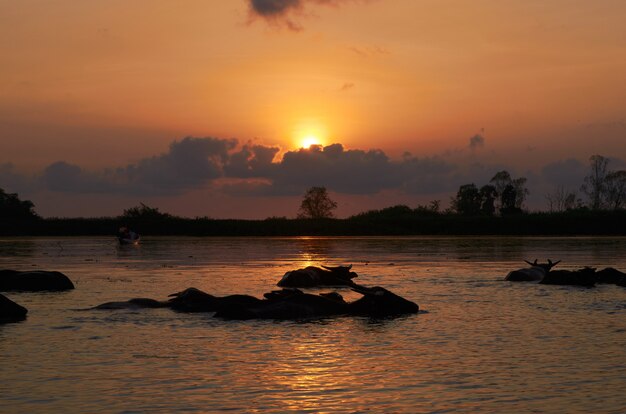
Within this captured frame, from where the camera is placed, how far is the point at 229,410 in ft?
34.8

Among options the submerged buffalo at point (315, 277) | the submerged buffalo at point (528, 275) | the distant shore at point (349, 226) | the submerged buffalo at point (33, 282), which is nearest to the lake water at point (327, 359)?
the submerged buffalo at point (33, 282)

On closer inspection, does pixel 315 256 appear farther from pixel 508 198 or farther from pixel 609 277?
pixel 508 198

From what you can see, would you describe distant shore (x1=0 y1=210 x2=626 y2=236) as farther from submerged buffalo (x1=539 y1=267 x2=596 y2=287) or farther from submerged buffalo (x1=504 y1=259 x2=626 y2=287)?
submerged buffalo (x1=539 y1=267 x2=596 y2=287)

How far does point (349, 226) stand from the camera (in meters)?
114

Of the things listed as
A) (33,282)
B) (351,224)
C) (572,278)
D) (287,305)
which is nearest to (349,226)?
(351,224)

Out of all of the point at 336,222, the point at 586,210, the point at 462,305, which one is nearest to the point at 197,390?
the point at 462,305

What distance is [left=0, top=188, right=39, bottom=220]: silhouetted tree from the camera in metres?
121

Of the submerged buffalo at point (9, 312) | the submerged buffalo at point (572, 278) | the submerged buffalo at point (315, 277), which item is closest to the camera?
the submerged buffalo at point (9, 312)

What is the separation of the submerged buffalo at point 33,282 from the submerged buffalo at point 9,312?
6.77m

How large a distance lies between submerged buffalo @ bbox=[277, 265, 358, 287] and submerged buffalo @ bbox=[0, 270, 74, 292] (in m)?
7.11

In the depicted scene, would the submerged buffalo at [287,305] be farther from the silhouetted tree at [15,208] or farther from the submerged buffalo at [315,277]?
Answer: the silhouetted tree at [15,208]

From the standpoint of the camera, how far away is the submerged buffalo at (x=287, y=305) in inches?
761

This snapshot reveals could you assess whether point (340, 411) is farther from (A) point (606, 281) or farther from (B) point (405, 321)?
(A) point (606, 281)

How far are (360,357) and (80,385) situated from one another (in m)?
4.76
